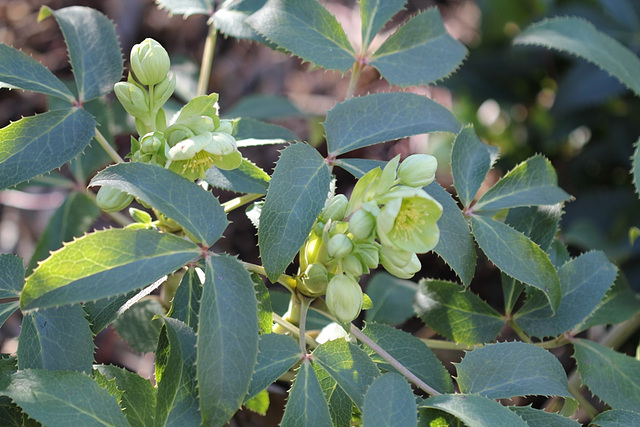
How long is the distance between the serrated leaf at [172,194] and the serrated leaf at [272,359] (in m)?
0.17

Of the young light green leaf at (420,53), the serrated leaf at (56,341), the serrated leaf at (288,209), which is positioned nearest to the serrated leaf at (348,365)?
the serrated leaf at (288,209)

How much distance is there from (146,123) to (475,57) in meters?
1.81

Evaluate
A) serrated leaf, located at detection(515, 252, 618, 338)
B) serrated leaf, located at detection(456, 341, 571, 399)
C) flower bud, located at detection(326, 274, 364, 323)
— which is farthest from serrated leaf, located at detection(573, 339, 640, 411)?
flower bud, located at detection(326, 274, 364, 323)

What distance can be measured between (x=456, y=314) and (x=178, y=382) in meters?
0.57

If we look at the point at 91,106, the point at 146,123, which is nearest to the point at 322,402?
the point at 146,123

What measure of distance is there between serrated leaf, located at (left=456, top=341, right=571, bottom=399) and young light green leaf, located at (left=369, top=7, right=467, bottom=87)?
56cm

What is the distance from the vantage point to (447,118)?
3.83 feet

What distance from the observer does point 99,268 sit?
2.58 ft

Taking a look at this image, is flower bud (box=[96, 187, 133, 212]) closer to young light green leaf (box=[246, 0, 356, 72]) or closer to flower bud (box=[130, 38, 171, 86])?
flower bud (box=[130, 38, 171, 86])

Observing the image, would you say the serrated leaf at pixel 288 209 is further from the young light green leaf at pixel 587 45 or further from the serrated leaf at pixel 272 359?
the young light green leaf at pixel 587 45

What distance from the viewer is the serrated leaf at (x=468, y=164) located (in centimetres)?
113

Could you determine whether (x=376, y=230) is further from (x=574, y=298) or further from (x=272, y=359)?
(x=574, y=298)

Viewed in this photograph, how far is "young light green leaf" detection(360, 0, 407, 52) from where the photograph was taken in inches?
51.1

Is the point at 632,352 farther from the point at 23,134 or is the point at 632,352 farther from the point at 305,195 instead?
the point at 23,134
